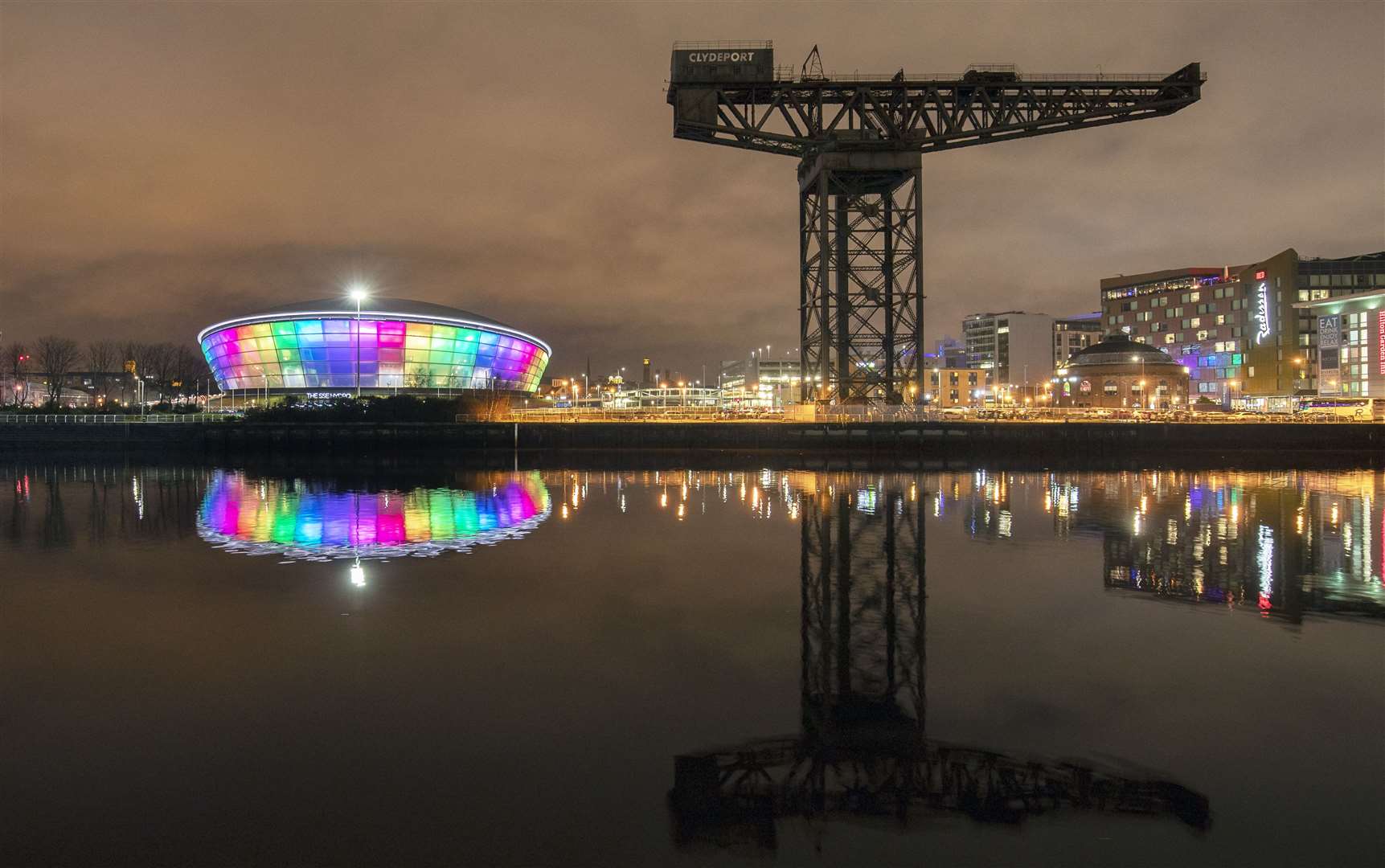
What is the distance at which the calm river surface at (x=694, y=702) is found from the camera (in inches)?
204

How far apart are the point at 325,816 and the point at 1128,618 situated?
9815 millimetres

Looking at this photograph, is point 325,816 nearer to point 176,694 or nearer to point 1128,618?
point 176,694

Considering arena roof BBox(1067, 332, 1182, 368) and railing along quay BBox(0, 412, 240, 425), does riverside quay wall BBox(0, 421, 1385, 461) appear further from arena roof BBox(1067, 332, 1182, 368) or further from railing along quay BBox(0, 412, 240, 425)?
arena roof BBox(1067, 332, 1182, 368)

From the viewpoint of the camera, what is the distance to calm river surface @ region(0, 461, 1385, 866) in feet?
17.0

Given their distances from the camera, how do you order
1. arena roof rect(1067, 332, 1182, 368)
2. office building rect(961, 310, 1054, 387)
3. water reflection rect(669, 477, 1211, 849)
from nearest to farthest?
water reflection rect(669, 477, 1211, 849)
arena roof rect(1067, 332, 1182, 368)
office building rect(961, 310, 1054, 387)

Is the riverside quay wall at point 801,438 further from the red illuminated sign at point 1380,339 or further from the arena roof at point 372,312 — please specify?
the red illuminated sign at point 1380,339

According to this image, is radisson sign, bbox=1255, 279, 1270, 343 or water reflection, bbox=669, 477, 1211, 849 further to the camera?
radisson sign, bbox=1255, 279, 1270, 343

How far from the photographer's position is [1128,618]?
418 inches

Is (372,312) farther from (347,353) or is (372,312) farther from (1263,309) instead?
(1263,309)

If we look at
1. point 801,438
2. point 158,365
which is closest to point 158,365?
point 158,365

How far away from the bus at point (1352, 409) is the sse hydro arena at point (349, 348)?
65933mm

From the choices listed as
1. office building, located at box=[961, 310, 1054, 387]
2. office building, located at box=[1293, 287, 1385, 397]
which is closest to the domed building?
office building, located at box=[1293, 287, 1385, 397]

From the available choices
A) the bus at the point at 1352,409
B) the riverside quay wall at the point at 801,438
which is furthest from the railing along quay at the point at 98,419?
the bus at the point at 1352,409

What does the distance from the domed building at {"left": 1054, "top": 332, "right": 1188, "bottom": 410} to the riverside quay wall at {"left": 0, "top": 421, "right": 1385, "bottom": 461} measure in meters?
40.4
